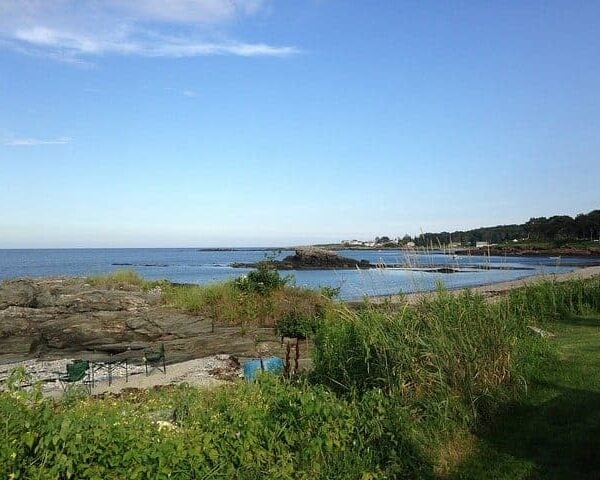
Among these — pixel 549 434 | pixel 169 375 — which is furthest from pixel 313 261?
pixel 549 434

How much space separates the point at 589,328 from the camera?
1066 cm

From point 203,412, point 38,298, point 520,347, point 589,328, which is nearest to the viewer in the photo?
point 203,412

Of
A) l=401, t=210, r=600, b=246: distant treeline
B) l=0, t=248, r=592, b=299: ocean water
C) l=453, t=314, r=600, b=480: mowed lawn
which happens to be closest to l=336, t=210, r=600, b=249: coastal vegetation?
l=401, t=210, r=600, b=246: distant treeline

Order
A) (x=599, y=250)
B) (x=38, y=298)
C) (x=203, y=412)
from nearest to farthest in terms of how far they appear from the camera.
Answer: (x=203, y=412) → (x=38, y=298) → (x=599, y=250)

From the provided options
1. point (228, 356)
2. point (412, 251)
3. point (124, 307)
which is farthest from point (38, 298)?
point (412, 251)

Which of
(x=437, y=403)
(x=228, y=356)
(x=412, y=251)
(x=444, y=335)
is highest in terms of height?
(x=412, y=251)

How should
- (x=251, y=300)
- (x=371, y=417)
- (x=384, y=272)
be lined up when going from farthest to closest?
(x=251, y=300), (x=384, y=272), (x=371, y=417)

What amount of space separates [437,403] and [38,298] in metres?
20.1

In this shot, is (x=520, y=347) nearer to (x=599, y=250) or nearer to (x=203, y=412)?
(x=203, y=412)

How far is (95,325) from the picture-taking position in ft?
59.8

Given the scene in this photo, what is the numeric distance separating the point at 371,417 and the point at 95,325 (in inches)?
584

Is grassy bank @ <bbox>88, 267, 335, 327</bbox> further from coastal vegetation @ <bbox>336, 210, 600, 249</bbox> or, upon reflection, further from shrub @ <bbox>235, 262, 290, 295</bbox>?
coastal vegetation @ <bbox>336, 210, 600, 249</bbox>

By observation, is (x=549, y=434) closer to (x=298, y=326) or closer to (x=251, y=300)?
(x=298, y=326)

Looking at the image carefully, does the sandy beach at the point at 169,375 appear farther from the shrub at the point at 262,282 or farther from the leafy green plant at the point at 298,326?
the shrub at the point at 262,282
